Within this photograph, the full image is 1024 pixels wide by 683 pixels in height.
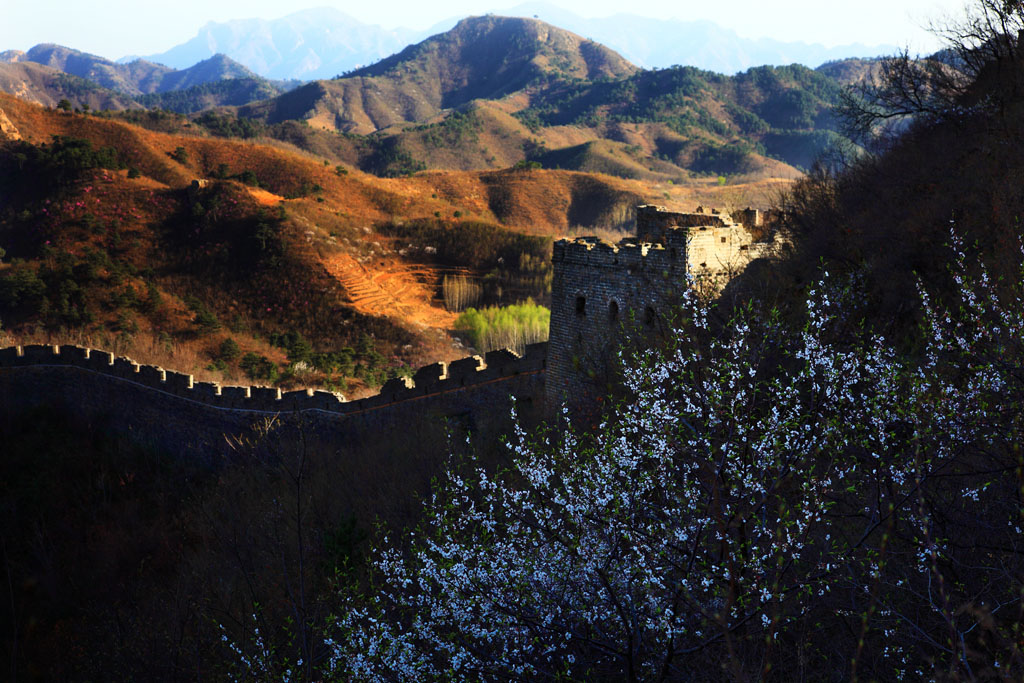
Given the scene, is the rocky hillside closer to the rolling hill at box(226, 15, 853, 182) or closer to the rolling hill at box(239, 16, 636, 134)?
the rolling hill at box(239, 16, 636, 134)

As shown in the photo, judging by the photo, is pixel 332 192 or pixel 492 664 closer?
pixel 492 664

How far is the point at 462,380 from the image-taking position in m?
16.8

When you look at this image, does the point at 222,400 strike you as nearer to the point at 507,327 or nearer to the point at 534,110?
the point at 507,327

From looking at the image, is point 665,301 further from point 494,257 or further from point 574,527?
point 494,257

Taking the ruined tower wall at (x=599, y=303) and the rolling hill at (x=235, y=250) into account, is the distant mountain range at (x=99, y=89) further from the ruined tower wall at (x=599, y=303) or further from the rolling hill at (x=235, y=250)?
the ruined tower wall at (x=599, y=303)

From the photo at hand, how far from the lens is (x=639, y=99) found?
303 ft

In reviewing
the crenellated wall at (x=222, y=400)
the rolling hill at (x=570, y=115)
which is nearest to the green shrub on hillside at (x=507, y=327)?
the crenellated wall at (x=222, y=400)

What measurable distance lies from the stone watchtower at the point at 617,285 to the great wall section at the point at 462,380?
0.8 inches

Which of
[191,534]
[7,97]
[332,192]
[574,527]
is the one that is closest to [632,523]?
[574,527]

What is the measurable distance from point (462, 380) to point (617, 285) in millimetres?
5063

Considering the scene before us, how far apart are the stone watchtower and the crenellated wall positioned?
1.71 metres

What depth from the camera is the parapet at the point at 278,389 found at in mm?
16391

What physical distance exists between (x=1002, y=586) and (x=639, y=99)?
9258 cm

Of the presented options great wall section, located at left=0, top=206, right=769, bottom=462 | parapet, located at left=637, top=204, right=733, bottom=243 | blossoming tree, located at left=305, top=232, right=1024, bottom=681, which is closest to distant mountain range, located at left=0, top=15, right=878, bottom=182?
great wall section, located at left=0, top=206, right=769, bottom=462
